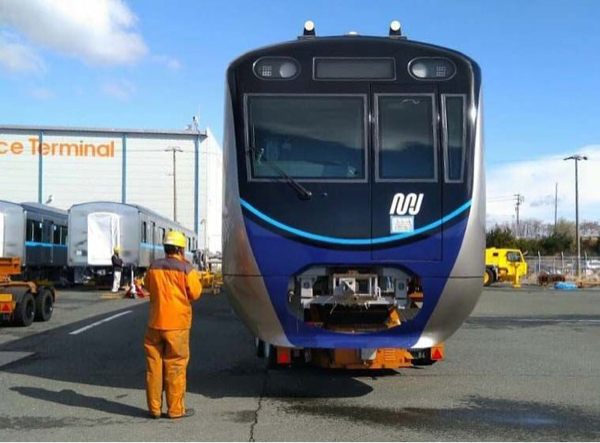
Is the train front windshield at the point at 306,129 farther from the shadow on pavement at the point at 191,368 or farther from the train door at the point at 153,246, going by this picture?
the train door at the point at 153,246

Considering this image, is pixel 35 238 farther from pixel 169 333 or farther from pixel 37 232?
pixel 169 333

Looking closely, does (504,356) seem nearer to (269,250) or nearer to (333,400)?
(333,400)

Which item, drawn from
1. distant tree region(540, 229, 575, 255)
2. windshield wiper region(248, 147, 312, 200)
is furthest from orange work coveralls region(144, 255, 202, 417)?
distant tree region(540, 229, 575, 255)

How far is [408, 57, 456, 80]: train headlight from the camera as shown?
21.4 ft

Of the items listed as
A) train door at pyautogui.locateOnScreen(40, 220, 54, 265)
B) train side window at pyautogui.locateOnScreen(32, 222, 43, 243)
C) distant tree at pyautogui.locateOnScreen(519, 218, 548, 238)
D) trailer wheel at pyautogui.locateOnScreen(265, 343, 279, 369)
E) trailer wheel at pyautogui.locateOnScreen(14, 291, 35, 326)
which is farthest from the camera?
distant tree at pyautogui.locateOnScreen(519, 218, 548, 238)

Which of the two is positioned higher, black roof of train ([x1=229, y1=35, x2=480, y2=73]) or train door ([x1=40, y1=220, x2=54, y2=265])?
black roof of train ([x1=229, y1=35, x2=480, y2=73])

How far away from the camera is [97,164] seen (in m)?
53.2

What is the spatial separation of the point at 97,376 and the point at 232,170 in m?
3.76

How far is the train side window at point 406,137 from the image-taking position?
6.47m

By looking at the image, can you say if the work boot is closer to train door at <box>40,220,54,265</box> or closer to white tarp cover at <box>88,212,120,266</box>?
white tarp cover at <box>88,212,120,266</box>

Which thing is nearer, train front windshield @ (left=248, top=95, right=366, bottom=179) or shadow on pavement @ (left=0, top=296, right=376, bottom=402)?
train front windshield @ (left=248, top=95, right=366, bottom=179)

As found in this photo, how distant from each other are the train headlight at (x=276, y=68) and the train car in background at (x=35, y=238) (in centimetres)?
1665

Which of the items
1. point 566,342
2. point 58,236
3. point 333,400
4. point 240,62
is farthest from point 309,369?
point 58,236

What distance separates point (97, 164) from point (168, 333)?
4939 cm
